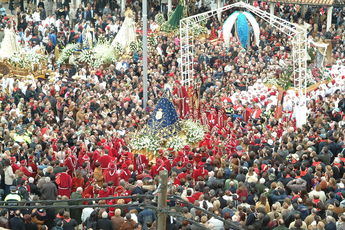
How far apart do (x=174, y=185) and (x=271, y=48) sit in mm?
18904

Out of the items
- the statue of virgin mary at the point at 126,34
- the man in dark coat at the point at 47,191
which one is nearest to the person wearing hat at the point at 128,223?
the man in dark coat at the point at 47,191

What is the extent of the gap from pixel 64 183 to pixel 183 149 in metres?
4.81

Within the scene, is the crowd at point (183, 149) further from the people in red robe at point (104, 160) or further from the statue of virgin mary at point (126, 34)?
the statue of virgin mary at point (126, 34)

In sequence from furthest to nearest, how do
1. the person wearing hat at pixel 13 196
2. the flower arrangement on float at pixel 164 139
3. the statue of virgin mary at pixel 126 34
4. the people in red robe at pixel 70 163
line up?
the statue of virgin mary at pixel 126 34
the flower arrangement on float at pixel 164 139
the people in red robe at pixel 70 163
the person wearing hat at pixel 13 196

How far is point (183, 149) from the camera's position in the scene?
26.1 metres

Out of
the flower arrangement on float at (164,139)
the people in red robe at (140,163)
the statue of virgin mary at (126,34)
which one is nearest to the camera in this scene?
the people in red robe at (140,163)

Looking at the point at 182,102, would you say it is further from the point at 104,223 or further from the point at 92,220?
the point at 104,223

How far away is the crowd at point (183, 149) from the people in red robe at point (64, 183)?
1.1 inches

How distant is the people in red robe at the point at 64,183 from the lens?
22266 mm

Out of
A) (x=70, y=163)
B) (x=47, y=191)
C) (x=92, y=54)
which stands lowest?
(x=47, y=191)

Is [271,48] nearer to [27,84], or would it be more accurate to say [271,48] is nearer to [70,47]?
[70,47]

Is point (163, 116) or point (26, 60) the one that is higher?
point (26, 60)

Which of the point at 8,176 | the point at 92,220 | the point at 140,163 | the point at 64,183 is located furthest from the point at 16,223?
the point at 140,163

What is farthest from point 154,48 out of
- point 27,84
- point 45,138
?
point 45,138
